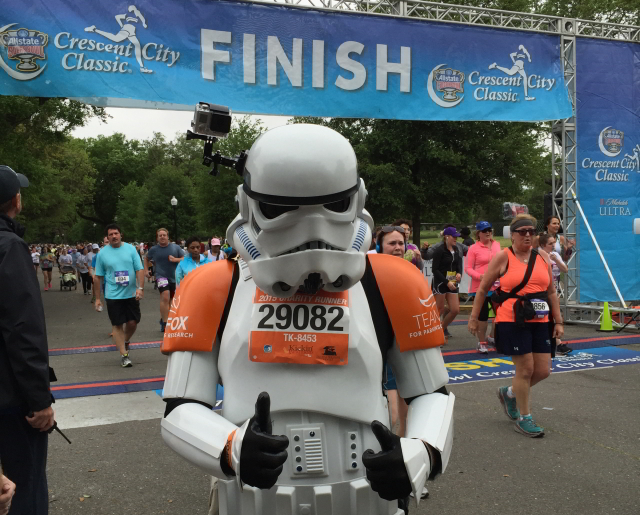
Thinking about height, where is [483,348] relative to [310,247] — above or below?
below

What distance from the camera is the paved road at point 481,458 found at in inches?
143

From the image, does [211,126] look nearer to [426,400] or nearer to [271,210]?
[271,210]

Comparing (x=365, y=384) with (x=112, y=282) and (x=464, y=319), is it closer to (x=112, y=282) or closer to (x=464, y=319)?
(x=112, y=282)

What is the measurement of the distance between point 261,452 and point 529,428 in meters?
3.67

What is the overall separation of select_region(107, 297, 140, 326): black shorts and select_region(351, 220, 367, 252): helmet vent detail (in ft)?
19.3

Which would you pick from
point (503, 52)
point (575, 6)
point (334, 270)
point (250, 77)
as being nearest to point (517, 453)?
point (334, 270)

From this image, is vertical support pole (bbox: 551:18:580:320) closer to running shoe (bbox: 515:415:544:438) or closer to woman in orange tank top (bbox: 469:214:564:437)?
woman in orange tank top (bbox: 469:214:564:437)

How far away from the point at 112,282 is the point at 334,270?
19.6ft

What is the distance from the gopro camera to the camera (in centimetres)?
229

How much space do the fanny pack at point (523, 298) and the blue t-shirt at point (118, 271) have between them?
4344mm

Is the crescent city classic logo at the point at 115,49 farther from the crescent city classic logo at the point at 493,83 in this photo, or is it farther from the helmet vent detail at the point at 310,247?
the helmet vent detail at the point at 310,247

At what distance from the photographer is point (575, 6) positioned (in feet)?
75.5

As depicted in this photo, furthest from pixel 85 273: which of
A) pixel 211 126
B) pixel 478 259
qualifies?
pixel 211 126

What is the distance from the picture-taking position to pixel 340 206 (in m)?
1.88
